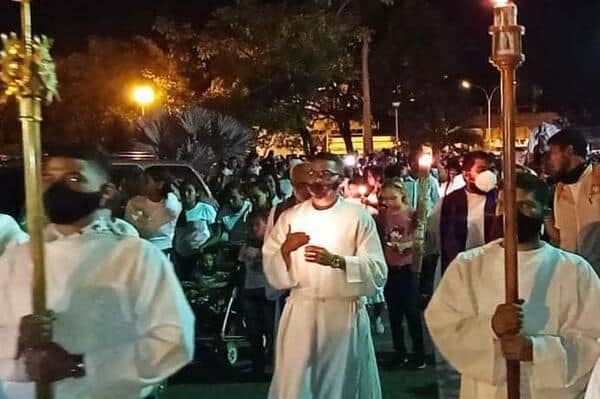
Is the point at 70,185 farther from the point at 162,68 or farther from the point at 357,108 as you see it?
the point at 357,108

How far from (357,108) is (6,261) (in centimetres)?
4450

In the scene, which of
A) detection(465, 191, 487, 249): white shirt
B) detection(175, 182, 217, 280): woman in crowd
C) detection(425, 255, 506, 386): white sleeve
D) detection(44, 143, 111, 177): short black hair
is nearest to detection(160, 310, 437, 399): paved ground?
detection(175, 182, 217, 280): woman in crowd

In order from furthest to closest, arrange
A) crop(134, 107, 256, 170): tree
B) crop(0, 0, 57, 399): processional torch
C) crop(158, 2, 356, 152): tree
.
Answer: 1. crop(158, 2, 356, 152): tree
2. crop(134, 107, 256, 170): tree
3. crop(0, 0, 57, 399): processional torch

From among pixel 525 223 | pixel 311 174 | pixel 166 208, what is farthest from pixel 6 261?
pixel 166 208

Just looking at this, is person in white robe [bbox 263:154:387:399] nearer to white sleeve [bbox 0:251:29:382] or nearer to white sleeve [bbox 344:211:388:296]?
white sleeve [bbox 344:211:388:296]

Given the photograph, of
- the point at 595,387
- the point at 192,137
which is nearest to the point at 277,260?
the point at 595,387

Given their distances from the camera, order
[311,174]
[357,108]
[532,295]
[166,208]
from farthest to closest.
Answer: [357,108] < [166,208] < [311,174] < [532,295]

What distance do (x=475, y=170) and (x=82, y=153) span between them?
4.81m

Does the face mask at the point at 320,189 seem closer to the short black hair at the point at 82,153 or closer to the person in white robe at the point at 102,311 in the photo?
the short black hair at the point at 82,153

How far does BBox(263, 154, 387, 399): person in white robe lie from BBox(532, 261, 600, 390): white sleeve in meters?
2.48

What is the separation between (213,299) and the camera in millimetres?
10727

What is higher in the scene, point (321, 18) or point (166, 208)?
point (321, 18)

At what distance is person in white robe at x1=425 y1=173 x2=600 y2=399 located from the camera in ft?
15.2

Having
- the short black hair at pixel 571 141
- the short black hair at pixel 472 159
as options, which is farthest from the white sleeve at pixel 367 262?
the short black hair at pixel 472 159
